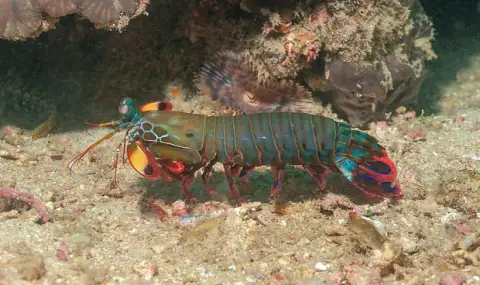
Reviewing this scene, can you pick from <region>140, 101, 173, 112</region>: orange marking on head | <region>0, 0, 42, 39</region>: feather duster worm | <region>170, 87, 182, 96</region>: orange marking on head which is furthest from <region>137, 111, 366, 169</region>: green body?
<region>170, 87, 182, 96</region>: orange marking on head

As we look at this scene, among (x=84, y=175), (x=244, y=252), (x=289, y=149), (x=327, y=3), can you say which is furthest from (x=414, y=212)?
(x=84, y=175)

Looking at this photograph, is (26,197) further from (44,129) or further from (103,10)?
(103,10)

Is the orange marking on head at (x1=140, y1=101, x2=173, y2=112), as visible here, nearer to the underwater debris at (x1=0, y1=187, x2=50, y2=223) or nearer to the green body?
the green body

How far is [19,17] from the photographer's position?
4.30 m

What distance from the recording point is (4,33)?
4.32m

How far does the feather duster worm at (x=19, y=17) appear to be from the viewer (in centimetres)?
428

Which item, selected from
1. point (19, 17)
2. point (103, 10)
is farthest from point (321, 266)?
point (19, 17)

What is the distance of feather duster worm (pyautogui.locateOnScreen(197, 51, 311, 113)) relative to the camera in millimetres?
5324

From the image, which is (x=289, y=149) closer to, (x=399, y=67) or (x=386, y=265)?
(x=386, y=265)

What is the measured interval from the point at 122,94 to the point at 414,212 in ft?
13.4

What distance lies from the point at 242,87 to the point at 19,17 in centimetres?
251

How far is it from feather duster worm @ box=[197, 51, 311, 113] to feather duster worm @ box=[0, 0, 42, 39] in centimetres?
199

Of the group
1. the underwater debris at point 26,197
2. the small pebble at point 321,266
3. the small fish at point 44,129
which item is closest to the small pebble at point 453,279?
the small pebble at point 321,266

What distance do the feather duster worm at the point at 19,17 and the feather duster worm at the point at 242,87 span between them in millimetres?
1993
